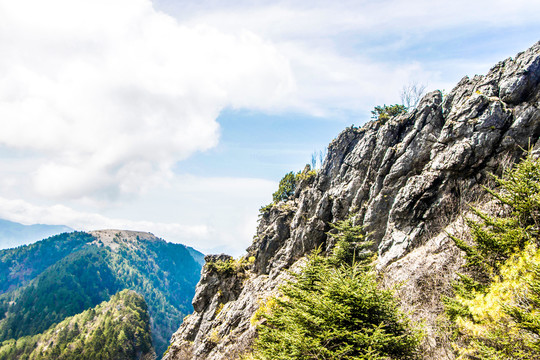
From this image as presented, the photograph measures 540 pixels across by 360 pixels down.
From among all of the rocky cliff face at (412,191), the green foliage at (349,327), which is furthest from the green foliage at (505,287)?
the green foliage at (349,327)

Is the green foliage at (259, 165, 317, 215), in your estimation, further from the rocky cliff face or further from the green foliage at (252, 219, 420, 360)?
the green foliage at (252, 219, 420, 360)

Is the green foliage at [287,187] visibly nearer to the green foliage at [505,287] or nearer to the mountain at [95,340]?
the green foliage at [505,287]

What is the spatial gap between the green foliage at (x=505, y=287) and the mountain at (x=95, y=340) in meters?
157

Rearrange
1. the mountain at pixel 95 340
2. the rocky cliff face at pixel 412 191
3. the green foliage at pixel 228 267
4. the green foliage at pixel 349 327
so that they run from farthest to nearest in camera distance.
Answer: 1. the mountain at pixel 95 340
2. the green foliage at pixel 228 267
3. the rocky cliff face at pixel 412 191
4. the green foliage at pixel 349 327

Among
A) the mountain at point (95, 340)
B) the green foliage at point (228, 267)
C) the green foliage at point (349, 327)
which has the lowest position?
the mountain at point (95, 340)

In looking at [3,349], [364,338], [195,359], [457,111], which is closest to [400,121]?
[457,111]

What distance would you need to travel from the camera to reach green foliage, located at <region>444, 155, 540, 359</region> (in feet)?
37.9

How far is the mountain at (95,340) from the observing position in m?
134

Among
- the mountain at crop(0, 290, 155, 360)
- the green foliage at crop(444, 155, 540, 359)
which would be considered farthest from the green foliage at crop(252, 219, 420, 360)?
the mountain at crop(0, 290, 155, 360)

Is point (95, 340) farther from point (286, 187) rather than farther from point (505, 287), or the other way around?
point (505, 287)

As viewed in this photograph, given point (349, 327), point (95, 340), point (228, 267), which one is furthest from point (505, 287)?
point (95, 340)

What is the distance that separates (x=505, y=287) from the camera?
13.9 m

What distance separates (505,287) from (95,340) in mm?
175071

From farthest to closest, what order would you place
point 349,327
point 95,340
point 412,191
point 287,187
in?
point 95,340, point 287,187, point 412,191, point 349,327
